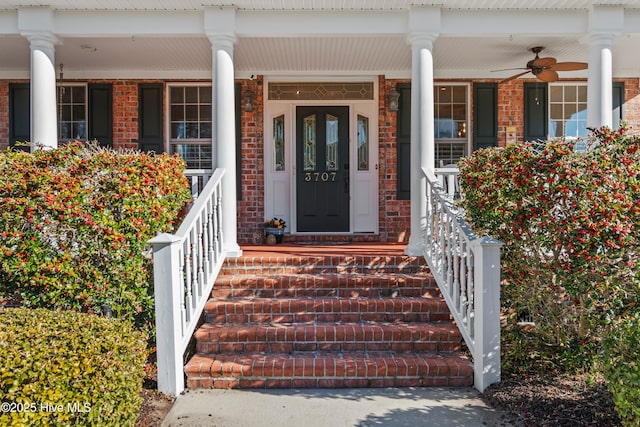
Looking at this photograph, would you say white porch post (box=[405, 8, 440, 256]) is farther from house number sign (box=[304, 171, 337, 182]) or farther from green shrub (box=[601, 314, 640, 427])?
green shrub (box=[601, 314, 640, 427])

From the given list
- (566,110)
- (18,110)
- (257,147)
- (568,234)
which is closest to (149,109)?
(257,147)

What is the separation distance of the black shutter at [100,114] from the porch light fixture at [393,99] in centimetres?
429

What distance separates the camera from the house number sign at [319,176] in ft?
25.7

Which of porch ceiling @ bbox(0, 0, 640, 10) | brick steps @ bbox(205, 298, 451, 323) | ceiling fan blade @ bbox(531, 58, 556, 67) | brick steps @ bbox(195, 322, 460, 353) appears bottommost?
brick steps @ bbox(195, 322, 460, 353)

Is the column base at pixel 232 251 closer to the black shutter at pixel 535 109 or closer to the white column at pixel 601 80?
the white column at pixel 601 80

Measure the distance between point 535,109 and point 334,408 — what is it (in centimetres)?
618

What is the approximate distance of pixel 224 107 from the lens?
219 inches

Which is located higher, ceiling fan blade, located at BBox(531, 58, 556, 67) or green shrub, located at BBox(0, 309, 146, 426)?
ceiling fan blade, located at BBox(531, 58, 556, 67)

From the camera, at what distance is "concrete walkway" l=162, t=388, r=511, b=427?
3.40 metres

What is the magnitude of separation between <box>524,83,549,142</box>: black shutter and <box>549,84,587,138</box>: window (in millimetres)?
184

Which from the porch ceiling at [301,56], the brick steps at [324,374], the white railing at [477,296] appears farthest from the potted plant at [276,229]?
the brick steps at [324,374]

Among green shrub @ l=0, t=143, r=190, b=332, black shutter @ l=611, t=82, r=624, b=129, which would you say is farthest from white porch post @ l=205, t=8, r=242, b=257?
black shutter @ l=611, t=82, r=624, b=129

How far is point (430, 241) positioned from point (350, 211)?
2744mm

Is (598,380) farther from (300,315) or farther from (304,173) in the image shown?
(304,173)
